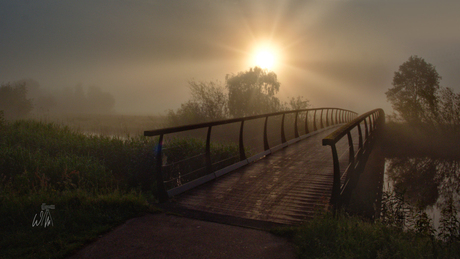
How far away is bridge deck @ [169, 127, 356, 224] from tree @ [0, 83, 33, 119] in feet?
185

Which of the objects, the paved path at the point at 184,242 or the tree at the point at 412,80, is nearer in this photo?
the paved path at the point at 184,242

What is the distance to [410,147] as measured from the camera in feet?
76.5

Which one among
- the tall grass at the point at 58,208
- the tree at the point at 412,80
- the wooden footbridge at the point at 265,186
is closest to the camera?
the tall grass at the point at 58,208

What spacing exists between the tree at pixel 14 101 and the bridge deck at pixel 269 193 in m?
56.4

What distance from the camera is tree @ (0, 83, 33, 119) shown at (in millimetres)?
52188

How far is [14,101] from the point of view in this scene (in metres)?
53.5

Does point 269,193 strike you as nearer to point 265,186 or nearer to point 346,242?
point 265,186

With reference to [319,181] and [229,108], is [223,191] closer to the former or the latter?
[319,181]

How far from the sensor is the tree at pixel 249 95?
32812 mm

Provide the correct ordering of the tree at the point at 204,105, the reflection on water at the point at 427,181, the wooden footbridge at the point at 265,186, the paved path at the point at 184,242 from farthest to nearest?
the tree at the point at 204,105 → the reflection on water at the point at 427,181 → the wooden footbridge at the point at 265,186 → the paved path at the point at 184,242

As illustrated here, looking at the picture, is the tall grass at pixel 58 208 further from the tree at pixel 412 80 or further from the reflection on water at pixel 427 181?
the tree at pixel 412 80

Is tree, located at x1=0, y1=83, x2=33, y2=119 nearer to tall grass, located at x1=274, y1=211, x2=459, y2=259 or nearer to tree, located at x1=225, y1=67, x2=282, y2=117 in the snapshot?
tree, located at x1=225, y1=67, x2=282, y2=117

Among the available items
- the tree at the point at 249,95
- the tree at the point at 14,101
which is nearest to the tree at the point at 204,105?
the tree at the point at 249,95

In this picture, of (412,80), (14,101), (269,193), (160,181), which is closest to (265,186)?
(269,193)
